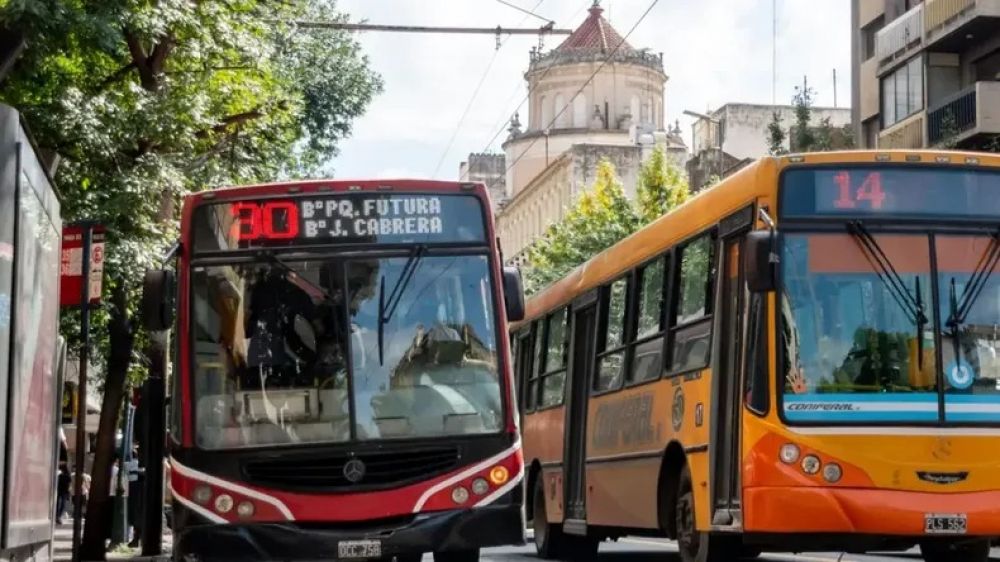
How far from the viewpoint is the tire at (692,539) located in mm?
15250

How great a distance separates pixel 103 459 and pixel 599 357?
318 inches

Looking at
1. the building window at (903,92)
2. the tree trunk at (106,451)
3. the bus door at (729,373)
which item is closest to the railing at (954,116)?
the building window at (903,92)

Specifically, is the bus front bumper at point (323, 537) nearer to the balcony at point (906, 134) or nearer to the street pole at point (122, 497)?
the street pole at point (122, 497)

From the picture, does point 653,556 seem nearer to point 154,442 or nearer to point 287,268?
point 154,442

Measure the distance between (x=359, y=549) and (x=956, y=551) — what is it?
4.63 m

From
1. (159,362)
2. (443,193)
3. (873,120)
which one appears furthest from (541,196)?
(443,193)

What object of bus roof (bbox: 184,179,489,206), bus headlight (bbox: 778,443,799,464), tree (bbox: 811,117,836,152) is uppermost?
tree (bbox: 811,117,836,152)

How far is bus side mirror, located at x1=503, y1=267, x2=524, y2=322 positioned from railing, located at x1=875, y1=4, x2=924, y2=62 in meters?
30.7

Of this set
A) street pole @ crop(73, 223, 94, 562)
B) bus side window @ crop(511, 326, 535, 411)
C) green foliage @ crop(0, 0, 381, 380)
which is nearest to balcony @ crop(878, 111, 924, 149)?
green foliage @ crop(0, 0, 381, 380)

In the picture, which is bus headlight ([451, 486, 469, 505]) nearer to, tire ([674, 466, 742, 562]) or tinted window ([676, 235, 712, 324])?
tire ([674, 466, 742, 562])

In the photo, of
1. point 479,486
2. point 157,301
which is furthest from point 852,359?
point 157,301

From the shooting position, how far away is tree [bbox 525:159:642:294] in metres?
65.8

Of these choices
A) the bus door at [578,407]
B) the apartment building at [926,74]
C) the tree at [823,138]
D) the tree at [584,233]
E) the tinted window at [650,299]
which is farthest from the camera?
the tree at [584,233]

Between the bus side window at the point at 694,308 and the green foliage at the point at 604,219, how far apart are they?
48.3 meters
